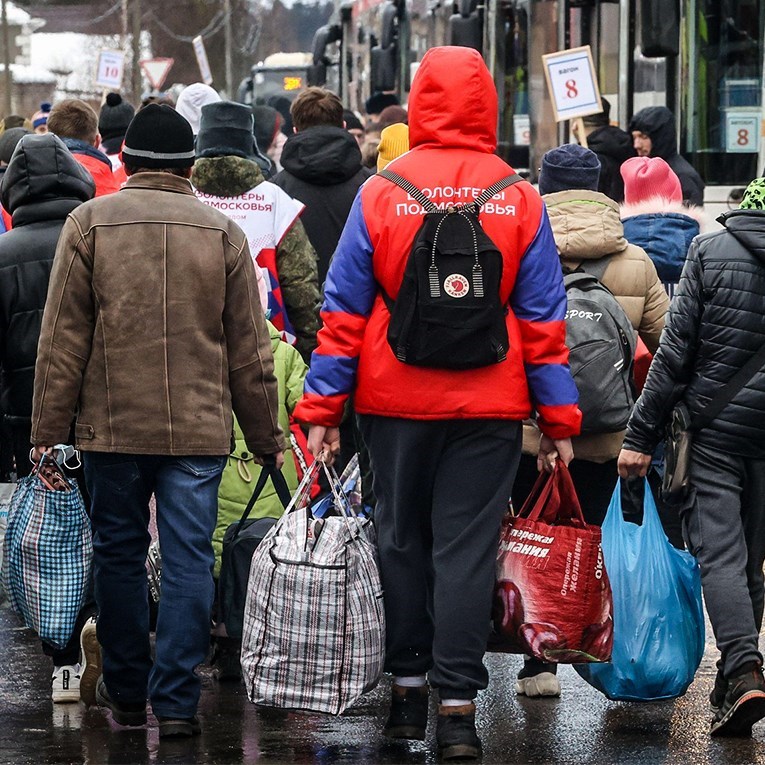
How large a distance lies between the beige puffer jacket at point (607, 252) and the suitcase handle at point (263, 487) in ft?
2.72

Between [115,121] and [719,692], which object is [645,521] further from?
[115,121]

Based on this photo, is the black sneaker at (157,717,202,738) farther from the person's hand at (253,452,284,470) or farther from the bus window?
the bus window

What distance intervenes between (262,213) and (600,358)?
2.19 meters

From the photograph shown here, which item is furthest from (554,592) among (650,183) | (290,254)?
(650,183)

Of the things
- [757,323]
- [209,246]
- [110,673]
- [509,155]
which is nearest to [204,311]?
[209,246]

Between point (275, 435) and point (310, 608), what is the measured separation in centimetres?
61

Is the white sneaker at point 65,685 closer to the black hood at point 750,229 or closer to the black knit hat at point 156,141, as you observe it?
the black knit hat at point 156,141

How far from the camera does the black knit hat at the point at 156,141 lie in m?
5.59

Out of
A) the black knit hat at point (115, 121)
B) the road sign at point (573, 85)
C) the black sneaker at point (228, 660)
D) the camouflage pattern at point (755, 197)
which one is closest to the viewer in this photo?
the camouflage pattern at point (755, 197)

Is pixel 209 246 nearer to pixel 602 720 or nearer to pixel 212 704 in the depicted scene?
pixel 212 704

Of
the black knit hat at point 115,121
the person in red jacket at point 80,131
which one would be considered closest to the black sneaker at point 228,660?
the person in red jacket at point 80,131

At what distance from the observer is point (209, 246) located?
5473mm

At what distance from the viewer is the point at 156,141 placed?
561 centimetres

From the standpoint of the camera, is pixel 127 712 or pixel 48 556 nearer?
pixel 127 712
